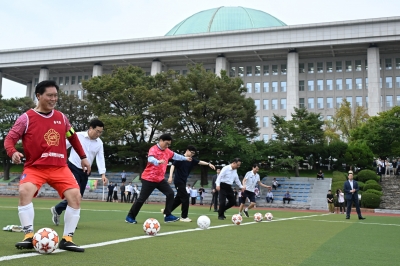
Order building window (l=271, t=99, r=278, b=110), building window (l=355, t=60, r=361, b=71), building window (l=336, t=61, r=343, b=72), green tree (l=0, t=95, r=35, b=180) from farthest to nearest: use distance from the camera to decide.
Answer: building window (l=271, t=99, r=278, b=110), building window (l=336, t=61, r=343, b=72), building window (l=355, t=60, r=361, b=71), green tree (l=0, t=95, r=35, b=180)

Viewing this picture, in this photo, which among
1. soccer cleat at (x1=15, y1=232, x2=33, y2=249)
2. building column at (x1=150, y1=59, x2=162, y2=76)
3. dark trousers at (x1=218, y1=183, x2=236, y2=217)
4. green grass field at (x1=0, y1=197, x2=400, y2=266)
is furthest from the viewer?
building column at (x1=150, y1=59, x2=162, y2=76)

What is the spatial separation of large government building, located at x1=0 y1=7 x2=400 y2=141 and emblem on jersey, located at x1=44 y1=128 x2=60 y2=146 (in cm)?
6136

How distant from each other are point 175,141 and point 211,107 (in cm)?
540

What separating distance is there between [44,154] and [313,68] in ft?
240

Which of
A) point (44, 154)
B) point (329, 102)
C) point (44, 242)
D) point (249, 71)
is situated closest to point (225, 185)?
point (44, 154)

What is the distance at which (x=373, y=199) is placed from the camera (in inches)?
1186

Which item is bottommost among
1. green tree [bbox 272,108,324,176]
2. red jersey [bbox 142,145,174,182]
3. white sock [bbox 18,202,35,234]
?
white sock [bbox 18,202,35,234]

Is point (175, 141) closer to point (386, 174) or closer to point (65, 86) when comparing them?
point (386, 174)

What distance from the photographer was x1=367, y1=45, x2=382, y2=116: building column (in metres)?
62.2

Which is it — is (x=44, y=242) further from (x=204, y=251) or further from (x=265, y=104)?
(x=265, y=104)

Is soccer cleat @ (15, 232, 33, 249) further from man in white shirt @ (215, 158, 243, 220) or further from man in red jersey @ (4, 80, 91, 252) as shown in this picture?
man in white shirt @ (215, 158, 243, 220)

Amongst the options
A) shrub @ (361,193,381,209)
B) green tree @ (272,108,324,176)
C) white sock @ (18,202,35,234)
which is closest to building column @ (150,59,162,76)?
green tree @ (272,108,324,176)

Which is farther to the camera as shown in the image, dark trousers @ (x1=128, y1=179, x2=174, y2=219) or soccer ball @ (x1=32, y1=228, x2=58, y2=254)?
dark trousers @ (x1=128, y1=179, x2=174, y2=219)

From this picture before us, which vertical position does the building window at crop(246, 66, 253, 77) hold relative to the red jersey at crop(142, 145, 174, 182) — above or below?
above
